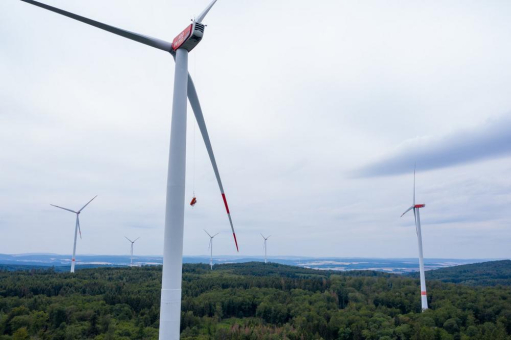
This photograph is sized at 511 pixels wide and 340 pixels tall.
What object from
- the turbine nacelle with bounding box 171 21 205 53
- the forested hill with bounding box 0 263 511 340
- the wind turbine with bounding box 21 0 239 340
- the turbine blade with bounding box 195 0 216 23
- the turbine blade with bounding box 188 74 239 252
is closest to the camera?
the wind turbine with bounding box 21 0 239 340

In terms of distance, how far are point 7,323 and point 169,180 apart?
8537 centimetres

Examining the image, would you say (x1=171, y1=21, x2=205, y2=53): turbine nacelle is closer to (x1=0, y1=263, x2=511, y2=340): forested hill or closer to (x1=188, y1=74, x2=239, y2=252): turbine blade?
(x1=188, y1=74, x2=239, y2=252): turbine blade

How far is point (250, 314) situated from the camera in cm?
13525

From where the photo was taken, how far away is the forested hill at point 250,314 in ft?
268

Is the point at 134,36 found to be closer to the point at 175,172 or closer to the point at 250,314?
the point at 175,172

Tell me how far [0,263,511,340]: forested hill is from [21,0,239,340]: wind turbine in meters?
67.4

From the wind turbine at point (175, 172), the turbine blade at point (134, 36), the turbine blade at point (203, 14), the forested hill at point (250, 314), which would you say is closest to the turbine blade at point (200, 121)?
the wind turbine at point (175, 172)

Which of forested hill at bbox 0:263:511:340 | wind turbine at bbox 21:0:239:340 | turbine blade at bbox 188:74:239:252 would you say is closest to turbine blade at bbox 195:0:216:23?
wind turbine at bbox 21:0:239:340

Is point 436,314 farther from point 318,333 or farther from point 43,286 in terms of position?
point 43,286

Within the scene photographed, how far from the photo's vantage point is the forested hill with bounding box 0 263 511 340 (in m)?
81.7

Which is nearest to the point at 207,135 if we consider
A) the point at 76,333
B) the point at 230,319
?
the point at 76,333

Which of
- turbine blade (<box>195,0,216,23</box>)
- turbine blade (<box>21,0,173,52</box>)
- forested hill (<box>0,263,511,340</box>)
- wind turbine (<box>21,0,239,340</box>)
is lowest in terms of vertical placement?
forested hill (<box>0,263,511,340</box>)

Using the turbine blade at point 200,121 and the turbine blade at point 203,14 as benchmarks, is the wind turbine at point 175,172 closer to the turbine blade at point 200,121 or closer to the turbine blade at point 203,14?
the turbine blade at point 203,14

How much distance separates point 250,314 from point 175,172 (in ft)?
424
